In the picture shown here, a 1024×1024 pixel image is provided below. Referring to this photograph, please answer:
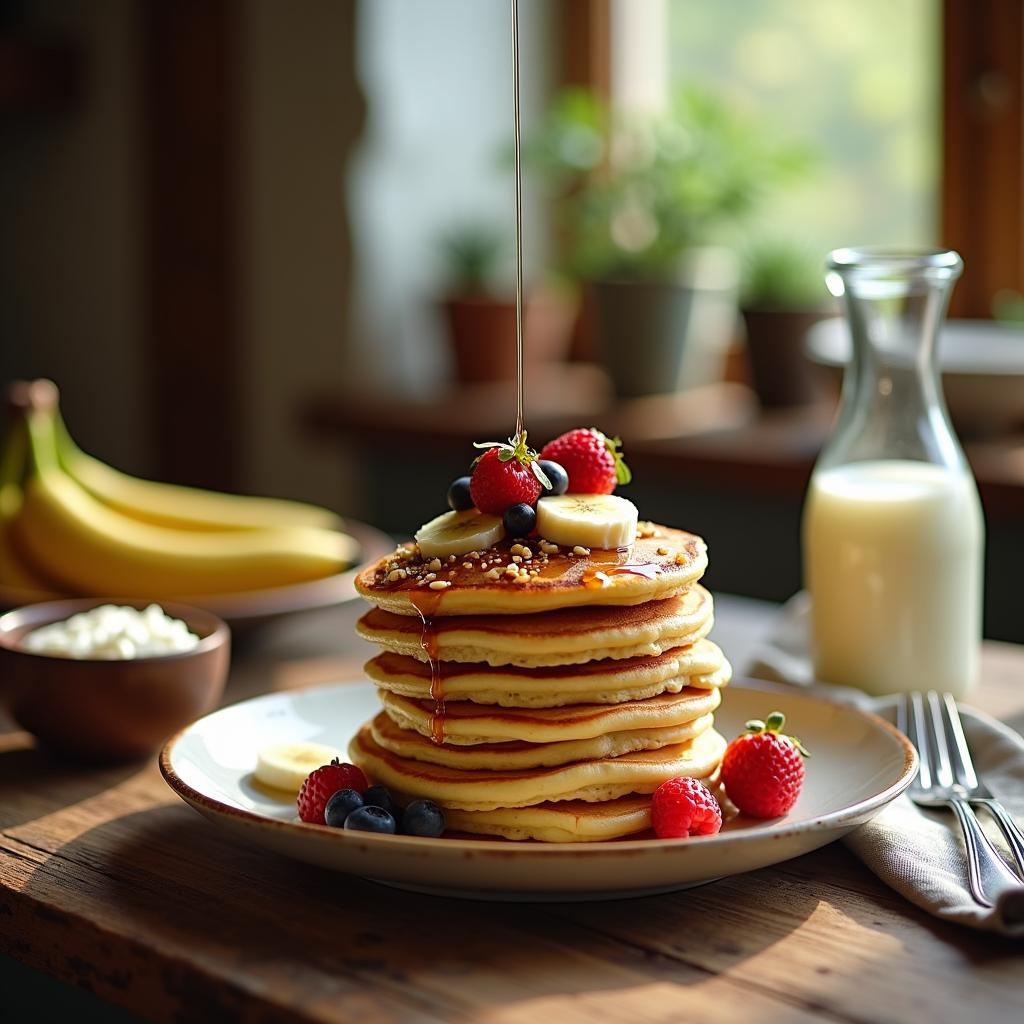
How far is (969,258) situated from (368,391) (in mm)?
1156

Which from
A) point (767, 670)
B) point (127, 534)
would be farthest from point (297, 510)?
point (767, 670)

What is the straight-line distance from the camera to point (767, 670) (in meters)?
1.36

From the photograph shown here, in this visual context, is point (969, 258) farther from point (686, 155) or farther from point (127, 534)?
point (127, 534)

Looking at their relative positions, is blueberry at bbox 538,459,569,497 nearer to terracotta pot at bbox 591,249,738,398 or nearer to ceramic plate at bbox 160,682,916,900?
ceramic plate at bbox 160,682,916,900

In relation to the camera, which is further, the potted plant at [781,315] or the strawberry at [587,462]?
the potted plant at [781,315]

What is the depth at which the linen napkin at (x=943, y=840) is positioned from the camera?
32.9 inches

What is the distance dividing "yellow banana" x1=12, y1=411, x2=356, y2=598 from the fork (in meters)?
0.68

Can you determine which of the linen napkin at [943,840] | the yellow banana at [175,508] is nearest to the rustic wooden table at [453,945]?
the linen napkin at [943,840]

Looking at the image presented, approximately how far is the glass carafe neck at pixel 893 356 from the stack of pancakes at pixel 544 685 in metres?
0.41

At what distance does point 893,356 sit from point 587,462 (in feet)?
1.29

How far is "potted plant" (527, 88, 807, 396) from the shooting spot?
8.32 ft

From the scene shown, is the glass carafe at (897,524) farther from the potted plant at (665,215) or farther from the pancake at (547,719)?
the potted plant at (665,215)

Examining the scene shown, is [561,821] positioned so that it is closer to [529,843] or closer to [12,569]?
[529,843]

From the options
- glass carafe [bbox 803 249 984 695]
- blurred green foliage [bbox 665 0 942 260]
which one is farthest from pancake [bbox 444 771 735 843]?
blurred green foliage [bbox 665 0 942 260]
